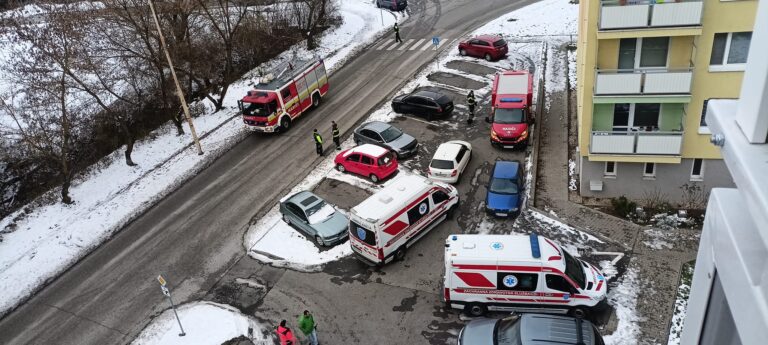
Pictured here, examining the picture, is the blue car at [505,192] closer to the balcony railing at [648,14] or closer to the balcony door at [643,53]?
the balcony door at [643,53]

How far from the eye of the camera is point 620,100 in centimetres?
1916

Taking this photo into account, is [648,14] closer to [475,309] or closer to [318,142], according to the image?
[475,309]

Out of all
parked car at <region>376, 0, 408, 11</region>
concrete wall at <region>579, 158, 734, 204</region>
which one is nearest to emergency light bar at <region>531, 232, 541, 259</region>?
concrete wall at <region>579, 158, 734, 204</region>

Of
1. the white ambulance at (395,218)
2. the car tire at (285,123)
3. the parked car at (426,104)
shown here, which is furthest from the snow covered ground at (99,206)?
the white ambulance at (395,218)

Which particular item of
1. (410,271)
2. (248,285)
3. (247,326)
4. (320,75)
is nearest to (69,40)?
(320,75)

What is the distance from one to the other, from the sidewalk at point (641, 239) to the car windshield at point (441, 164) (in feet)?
12.2

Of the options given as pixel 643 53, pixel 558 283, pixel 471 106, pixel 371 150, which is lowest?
pixel 558 283

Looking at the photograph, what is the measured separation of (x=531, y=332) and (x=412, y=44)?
29847 mm

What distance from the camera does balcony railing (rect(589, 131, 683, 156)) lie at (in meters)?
19.2

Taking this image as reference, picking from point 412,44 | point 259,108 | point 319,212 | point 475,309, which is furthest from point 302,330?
point 412,44

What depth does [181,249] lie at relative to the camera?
21891mm

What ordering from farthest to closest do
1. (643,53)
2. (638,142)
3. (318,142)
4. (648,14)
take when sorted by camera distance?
1. (318,142)
2. (638,142)
3. (643,53)
4. (648,14)

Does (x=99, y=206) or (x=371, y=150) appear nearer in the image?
(x=371, y=150)

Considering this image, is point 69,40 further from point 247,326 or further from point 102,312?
point 247,326
